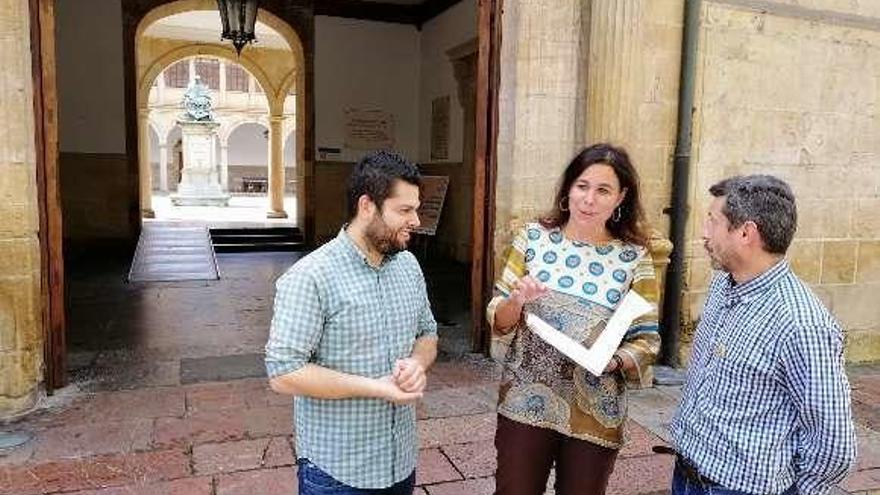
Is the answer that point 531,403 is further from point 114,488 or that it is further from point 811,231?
point 811,231

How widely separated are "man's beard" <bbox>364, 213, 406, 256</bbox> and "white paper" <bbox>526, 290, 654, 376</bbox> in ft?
1.51

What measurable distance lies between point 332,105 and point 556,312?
1052cm

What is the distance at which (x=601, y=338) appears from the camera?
1823 mm

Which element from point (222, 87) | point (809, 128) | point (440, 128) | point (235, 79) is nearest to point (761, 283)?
point (809, 128)

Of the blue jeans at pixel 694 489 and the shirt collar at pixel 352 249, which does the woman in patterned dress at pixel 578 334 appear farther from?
the shirt collar at pixel 352 249

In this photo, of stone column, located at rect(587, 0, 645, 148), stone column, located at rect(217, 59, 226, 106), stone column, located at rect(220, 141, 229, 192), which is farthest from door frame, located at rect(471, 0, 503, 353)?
stone column, located at rect(217, 59, 226, 106)

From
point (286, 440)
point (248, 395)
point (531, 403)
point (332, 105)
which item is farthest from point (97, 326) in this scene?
point (332, 105)

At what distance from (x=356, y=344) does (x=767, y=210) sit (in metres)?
1.02

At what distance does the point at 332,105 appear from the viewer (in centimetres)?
1188

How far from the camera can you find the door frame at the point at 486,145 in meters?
4.60

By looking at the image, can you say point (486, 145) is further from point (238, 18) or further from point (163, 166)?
point (163, 166)

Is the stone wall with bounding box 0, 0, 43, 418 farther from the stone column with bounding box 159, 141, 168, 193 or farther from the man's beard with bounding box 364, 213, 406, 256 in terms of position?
the stone column with bounding box 159, 141, 168, 193

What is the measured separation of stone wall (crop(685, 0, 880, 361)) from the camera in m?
4.67

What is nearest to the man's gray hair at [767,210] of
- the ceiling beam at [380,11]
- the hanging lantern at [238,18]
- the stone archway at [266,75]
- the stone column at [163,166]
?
the hanging lantern at [238,18]
